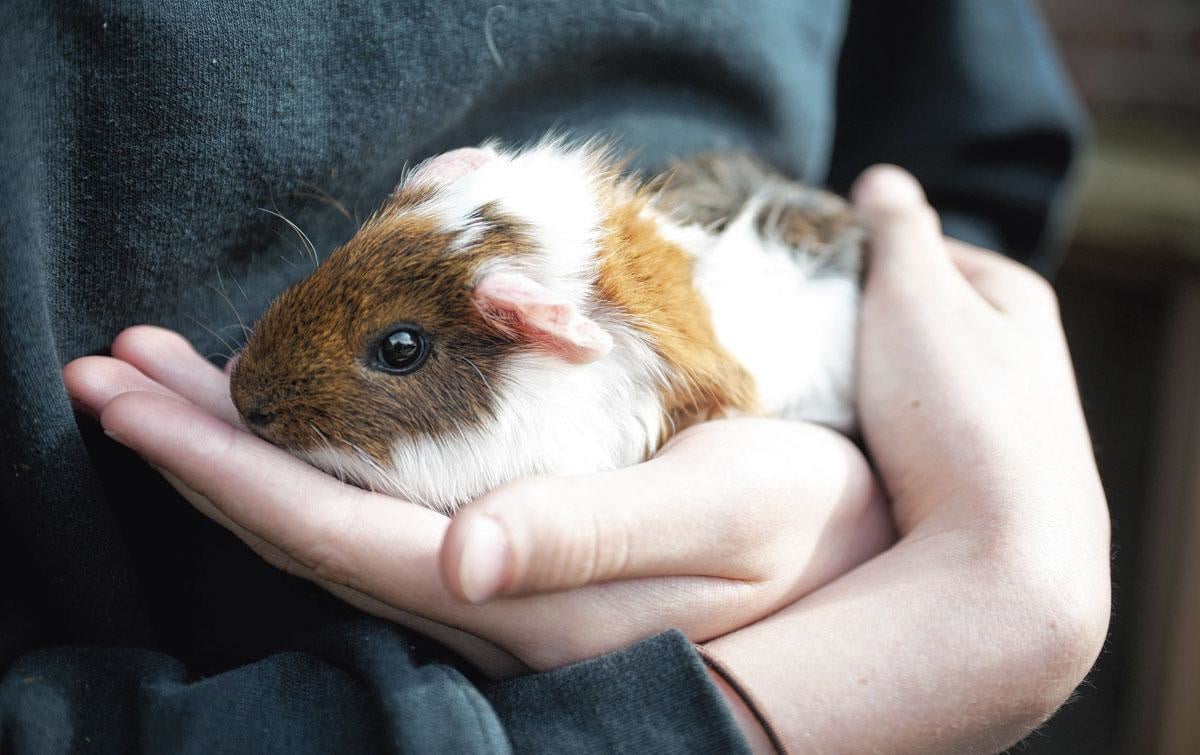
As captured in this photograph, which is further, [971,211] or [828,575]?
[971,211]

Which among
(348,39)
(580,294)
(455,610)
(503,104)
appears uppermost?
(348,39)

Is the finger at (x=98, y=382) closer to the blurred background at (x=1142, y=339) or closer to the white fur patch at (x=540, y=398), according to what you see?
the white fur patch at (x=540, y=398)

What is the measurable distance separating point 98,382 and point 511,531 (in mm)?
474

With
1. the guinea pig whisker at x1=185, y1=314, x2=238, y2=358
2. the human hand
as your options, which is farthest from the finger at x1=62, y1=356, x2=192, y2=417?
the human hand

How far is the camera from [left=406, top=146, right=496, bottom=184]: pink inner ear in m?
1.12

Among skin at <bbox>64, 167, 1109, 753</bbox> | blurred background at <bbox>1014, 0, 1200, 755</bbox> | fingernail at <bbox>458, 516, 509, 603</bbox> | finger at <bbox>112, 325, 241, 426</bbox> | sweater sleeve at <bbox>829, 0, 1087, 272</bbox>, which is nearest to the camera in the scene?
fingernail at <bbox>458, 516, 509, 603</bbox>

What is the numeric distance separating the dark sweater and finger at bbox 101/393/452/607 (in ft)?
0.20

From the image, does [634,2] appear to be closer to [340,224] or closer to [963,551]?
[340,224]

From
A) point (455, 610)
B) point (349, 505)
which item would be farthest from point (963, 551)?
point (349, 505)

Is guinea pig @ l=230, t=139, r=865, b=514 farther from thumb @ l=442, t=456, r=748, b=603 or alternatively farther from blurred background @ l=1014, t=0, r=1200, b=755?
blurred background @ l=1014, t=0, r=1200, b=755

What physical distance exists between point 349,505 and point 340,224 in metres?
0.46

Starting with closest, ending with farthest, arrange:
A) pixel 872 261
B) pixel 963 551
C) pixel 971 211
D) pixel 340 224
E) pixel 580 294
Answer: pixel 963 551 < pixel 580 294 < pixel 340 224 < pixel 872 261 < pixel 971 211

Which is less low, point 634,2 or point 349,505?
point 634,2

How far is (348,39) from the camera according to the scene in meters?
1.01
